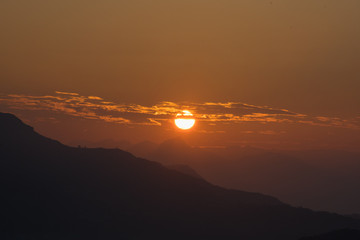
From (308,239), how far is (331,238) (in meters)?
11.9

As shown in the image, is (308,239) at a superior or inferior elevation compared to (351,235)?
inferior

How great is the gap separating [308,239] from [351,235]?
777 inches

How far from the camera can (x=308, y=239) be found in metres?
121

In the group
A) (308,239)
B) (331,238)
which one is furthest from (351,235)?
(308,239)

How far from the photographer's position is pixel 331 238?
427ft

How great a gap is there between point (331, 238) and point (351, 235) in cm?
795

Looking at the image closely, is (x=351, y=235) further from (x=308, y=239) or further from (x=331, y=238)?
(x=308, y=239)

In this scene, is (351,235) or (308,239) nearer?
(308,239)

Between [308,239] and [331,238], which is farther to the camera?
[331,238]

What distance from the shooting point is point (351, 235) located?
5300 inches
